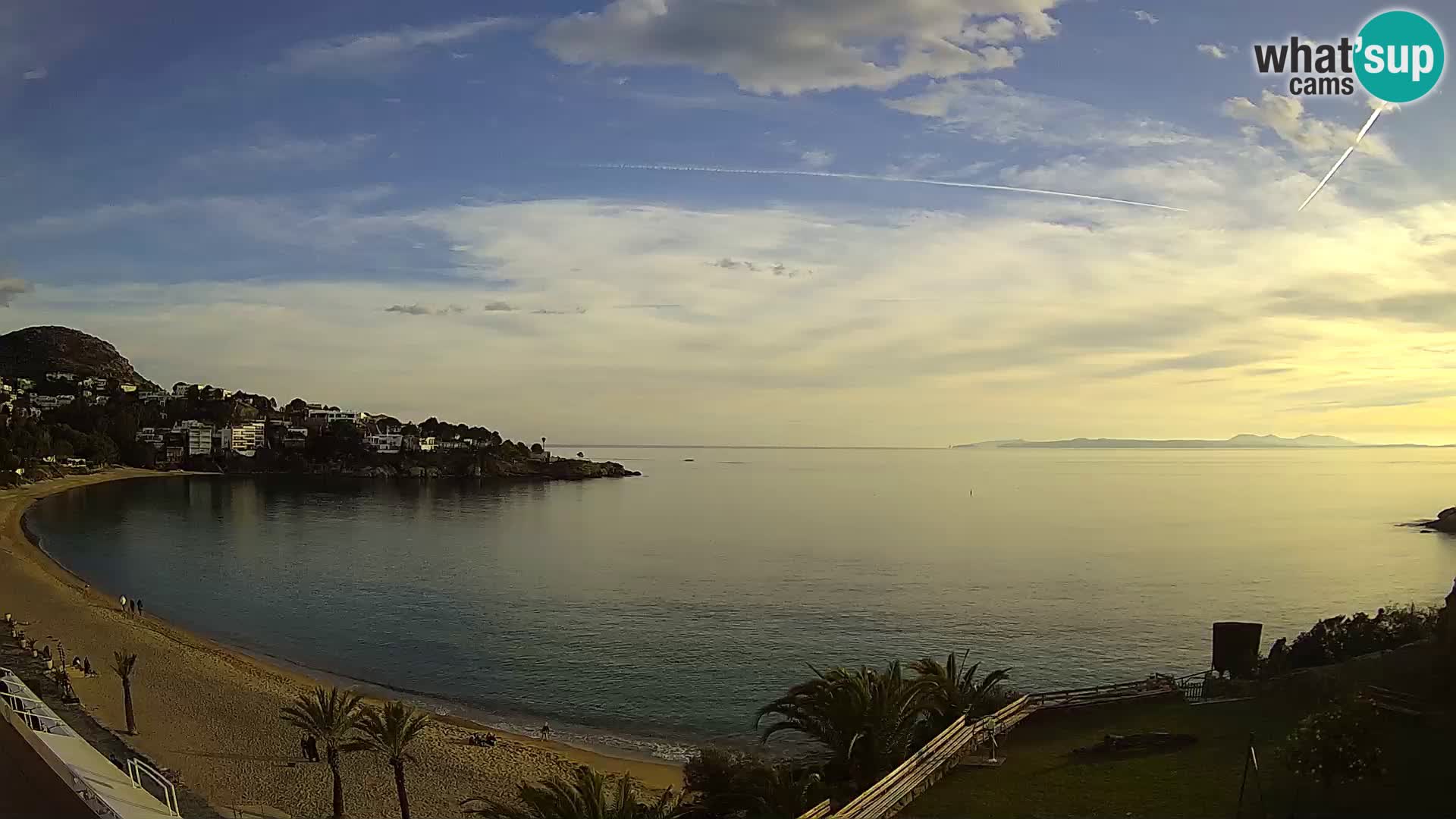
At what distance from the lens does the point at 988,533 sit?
93.8 meters

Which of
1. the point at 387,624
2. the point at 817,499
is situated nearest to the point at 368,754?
the point at 387,624

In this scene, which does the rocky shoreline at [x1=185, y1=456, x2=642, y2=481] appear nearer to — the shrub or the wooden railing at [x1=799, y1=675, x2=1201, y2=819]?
the shrub

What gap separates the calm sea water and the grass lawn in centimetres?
1526

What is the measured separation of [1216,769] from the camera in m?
15.9

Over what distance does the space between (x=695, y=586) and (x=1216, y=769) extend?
4638 centimetres

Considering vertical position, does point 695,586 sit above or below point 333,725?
below

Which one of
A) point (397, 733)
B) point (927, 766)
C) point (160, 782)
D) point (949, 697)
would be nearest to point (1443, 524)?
point (949, 697)

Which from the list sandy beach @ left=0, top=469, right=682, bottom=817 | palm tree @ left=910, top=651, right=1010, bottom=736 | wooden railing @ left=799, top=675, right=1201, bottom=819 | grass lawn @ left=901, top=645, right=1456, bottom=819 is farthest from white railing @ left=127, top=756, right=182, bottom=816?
palm tree @ left=910, top=651, right=1010, bottom=736

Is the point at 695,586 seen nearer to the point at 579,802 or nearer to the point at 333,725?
the point at 333,725

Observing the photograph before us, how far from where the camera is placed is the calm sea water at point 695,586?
3938 centimetres

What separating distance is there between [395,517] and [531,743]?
81.2m

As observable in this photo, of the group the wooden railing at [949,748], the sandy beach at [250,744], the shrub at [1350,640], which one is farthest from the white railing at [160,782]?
the shrub at [1350,640]

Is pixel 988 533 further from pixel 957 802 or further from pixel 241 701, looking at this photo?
pixel 957 802

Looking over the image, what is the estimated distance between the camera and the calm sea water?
1550 inches
